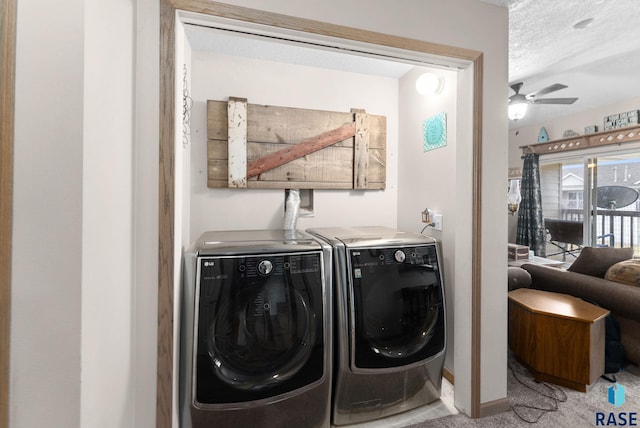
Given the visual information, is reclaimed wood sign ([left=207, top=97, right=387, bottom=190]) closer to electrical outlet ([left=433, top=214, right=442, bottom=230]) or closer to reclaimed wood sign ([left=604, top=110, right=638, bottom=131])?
electrical outlet ([left=433, top=214, right=442, bottom=230])

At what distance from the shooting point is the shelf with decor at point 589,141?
3.38 meters

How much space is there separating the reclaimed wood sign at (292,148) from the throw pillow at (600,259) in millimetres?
1835

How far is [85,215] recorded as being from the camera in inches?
28.0

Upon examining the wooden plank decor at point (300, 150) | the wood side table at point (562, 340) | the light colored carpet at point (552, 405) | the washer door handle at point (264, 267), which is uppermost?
the wooden plank decor at point (300, 150)

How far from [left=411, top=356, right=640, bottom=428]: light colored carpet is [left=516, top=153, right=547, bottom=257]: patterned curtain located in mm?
3077

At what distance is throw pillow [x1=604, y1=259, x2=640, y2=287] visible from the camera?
195 centimetres

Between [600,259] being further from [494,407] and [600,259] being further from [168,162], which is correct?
[168,162]

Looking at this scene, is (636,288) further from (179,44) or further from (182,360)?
(179,44)

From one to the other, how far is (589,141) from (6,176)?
563 cm

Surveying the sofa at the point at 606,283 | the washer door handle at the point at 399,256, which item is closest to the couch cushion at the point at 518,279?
the sofa at the point at 606,283

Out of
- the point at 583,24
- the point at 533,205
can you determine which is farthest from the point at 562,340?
the point at 533,205

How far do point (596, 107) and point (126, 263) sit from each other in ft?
18.4

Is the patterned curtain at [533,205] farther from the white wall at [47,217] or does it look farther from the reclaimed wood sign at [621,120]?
the white wall at [47,217]

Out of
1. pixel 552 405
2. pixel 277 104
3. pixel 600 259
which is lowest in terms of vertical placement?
pixel 552 405
